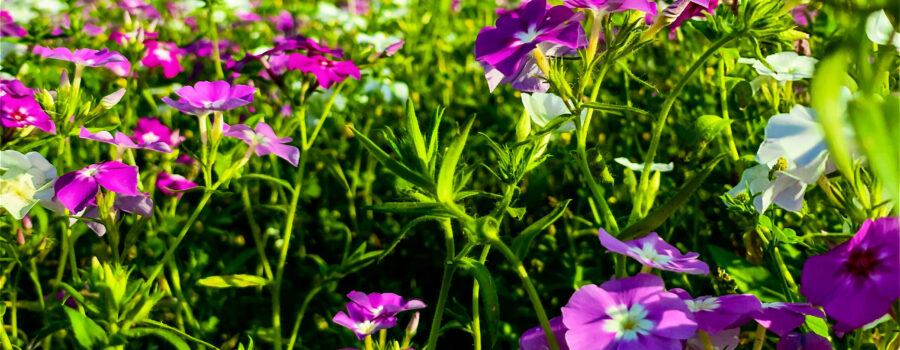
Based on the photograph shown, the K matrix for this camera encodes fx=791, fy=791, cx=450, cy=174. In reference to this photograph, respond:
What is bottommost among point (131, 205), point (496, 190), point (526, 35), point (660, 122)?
point (496, 190)

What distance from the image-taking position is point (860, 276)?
2.63 ft

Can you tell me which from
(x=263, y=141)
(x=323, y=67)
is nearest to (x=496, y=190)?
(x=323, y=67)

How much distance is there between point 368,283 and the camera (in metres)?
2.09

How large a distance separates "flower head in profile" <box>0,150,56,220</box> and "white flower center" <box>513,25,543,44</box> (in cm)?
76

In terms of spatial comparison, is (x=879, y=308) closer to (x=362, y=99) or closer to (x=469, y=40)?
(x=362, y=99)

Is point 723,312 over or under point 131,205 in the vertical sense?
over

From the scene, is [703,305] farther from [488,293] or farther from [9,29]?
[9,29]

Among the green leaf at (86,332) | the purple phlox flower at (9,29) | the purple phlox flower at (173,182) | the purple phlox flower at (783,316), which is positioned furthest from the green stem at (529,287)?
the purple phlox flower at (9,29)

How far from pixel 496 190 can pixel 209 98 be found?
1.01 metres

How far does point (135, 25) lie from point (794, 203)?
5.52 feet

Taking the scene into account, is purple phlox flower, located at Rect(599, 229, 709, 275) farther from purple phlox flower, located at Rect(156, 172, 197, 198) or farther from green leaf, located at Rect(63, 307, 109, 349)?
purple phlox flower, located at Rect(156, 172, 197, 198)

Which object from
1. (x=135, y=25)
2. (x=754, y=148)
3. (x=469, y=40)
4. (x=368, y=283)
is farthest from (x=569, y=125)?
(x=469, y=40)

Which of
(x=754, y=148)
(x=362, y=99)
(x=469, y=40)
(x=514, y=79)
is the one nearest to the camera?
(x=514, y=79)

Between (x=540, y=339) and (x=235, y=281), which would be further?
(x=235, y=281)
